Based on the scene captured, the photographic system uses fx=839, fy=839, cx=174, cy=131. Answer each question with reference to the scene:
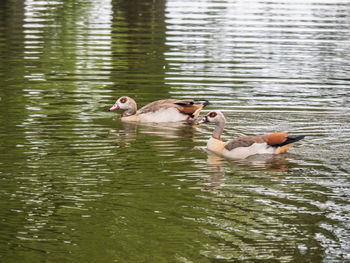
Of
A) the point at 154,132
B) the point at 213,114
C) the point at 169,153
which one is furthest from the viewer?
the point at 154,132

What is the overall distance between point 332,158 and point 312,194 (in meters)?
2.23

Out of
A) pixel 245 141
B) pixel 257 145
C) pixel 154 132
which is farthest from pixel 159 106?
pixel 257 145

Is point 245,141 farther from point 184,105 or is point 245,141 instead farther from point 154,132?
point 184,105

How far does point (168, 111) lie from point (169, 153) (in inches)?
127

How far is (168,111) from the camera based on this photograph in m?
18.7

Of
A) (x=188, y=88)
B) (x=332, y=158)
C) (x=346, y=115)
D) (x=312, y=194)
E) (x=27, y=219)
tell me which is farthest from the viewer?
(x=188, y=88)

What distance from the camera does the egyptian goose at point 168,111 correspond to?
18.6 metres

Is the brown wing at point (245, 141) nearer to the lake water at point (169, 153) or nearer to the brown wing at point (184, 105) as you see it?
the lake water at point (169, 153)

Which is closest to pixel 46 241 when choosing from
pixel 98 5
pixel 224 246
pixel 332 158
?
pixel 224 246

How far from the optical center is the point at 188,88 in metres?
22.1

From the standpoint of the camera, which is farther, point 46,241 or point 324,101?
point 324,101

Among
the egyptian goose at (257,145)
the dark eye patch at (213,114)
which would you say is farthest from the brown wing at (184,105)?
the egyptian goose at (257,145)

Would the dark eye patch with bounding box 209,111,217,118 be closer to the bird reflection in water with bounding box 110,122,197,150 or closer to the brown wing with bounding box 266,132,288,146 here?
the bird reflection in water with bounding box 110,122,197,150

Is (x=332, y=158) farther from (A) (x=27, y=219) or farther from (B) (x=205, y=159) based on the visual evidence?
(A) (x=27, y=219)
